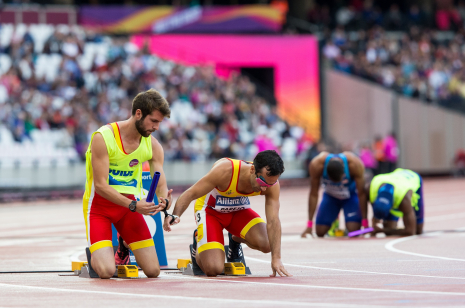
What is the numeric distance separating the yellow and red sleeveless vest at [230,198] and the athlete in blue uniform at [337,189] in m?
3.93

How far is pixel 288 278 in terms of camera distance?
8.15 metres

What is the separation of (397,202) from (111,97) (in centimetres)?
1687

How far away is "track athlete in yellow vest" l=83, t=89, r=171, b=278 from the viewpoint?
8.32 metres

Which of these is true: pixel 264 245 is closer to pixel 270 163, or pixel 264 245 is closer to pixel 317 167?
pixel 270 163

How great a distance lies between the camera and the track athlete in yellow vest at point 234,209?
8289 mm

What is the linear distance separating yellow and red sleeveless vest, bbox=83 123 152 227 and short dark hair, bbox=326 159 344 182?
478 centimetres

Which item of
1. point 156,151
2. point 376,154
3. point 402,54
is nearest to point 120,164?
point 156,151

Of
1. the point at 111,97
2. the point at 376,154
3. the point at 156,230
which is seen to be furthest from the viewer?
the point at 376,154

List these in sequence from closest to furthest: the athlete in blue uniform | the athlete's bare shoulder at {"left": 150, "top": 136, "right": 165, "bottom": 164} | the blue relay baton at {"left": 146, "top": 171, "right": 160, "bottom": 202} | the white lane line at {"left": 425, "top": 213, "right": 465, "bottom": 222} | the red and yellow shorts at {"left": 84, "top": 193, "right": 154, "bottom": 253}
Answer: the blue relay baton at {"left": 146, "top": 171, "right": 160, "bottom": 202}
the red and yellow shorts at {"left": 84, "top": 193, "right": 154, "bottom": 253}
the athlete's bare shoulder at {"left": 150, "top": 136, "right": 165, "bottom": 164}
the athlete in blue uniform
the white lane line at {"left": 425, "top": 213, "right": 465, "bottom": 222}

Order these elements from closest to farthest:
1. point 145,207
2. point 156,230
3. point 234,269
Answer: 1. point 145,207
2. point 234,269
3. point 156,230

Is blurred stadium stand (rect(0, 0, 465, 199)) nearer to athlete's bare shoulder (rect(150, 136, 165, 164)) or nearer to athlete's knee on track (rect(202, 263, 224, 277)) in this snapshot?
athlete's bare shoulder (rect(150, 136, 165, 164))

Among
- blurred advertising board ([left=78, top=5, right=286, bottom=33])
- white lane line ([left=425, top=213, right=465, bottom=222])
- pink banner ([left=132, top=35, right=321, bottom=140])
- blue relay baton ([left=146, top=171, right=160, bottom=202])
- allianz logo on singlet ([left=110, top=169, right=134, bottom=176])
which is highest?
blurred advertising board ([left=78, top=5, right=286, bottom=33])

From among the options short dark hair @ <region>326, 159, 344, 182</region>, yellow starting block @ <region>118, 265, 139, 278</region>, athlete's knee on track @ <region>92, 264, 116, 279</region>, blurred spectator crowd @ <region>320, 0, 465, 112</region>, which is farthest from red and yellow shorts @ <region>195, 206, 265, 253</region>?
blurred spectator crowd @ <region>320, 0, 465, 112</region>

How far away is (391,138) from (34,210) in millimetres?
16063
